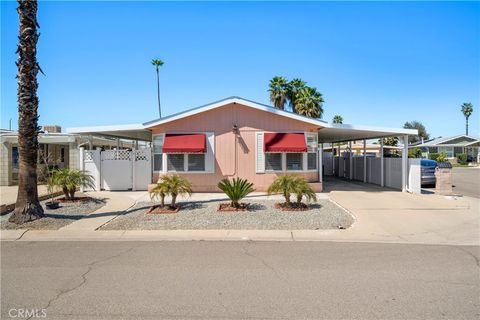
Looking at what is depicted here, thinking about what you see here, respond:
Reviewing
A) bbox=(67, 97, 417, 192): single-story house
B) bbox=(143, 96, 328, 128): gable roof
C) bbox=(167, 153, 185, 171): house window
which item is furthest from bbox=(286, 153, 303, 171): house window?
bbox=(167, 153, 185, 171): house window

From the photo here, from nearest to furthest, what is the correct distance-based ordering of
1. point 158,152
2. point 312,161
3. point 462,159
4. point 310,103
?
point 158,152 → point 312,161 → point 310,103 → point 462,159

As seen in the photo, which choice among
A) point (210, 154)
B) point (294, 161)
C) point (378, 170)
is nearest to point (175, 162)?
point (210, 154)

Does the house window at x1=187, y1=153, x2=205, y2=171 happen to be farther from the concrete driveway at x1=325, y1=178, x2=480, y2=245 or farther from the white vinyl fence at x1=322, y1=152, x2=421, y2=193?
the white vinyl fence at x1=322, y1=152, x2=421, y2=193

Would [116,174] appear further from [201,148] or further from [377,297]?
[377,297]

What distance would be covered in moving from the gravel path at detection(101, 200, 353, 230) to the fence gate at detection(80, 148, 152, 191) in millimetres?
4656

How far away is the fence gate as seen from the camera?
14680 millimetres

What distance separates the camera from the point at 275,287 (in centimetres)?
442

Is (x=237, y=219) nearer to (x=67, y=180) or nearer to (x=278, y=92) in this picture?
(x=67, y=180)

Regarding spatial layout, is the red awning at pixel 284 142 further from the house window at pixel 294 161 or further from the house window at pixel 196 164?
the house window at pixel 196 164

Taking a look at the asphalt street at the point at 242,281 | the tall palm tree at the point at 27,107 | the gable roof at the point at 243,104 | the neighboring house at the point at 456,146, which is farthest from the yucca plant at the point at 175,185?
the neighboring house at the point at 456,146

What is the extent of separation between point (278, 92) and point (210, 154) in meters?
20.3

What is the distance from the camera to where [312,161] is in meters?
14.4

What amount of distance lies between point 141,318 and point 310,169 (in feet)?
38.1

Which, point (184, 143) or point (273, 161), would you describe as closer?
point (184, 143)
